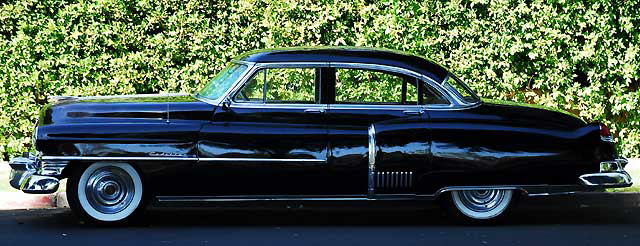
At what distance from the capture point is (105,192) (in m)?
10.9

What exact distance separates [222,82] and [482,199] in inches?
96.5

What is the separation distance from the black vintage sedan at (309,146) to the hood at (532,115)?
2cm

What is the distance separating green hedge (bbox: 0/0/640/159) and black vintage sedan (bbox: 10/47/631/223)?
353 cm

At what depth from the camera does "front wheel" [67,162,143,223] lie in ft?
35.8

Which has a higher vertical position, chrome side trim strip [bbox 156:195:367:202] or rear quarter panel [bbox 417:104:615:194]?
rear quarter panel [bbox 417:104:615:194]

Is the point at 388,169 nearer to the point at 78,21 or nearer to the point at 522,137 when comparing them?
the point at 522,137

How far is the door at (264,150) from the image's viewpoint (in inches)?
428

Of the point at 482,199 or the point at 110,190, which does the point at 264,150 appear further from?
the point at 482,199

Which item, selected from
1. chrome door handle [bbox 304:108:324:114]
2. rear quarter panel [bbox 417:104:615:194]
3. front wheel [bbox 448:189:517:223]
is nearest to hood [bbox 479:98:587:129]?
rear quarter panel [bbox 417:104:615:194]

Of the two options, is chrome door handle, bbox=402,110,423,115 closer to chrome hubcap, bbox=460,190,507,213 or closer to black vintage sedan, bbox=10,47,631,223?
black vintage sedan, bbox=10,47,631,223

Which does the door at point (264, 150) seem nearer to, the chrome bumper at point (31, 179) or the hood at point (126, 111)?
the hood at point (126, 111)

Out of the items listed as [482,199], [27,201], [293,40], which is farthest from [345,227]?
[293,40]

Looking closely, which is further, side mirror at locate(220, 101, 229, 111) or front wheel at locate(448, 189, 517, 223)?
front wheel at locate(448, 189, 517, 223)

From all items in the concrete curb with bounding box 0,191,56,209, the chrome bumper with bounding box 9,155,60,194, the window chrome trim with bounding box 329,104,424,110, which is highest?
the window chrome trim with bounding box 329,104,424,110
